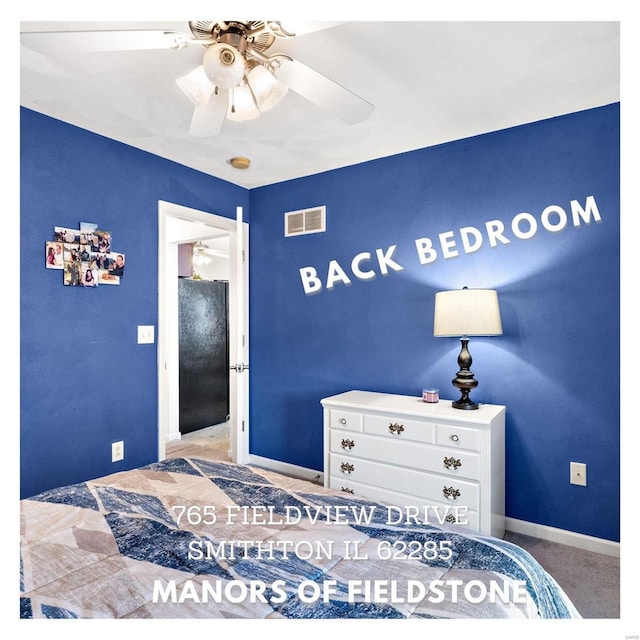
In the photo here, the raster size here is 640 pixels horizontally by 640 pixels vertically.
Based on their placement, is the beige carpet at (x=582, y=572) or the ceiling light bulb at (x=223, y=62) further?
the beige carpet at (x=582, y=572)

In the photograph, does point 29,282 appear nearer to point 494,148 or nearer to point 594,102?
point 494,148

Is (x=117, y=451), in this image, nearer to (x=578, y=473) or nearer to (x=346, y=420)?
(x=346, y=420)

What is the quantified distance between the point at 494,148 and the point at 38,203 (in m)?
2.58

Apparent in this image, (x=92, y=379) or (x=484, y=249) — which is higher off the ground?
(x=484, y=249)

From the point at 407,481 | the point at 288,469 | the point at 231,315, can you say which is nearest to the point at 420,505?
the point at 407,481

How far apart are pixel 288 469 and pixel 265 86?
2.75 metres

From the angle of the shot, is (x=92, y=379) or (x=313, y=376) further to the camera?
(x=313, y=376)

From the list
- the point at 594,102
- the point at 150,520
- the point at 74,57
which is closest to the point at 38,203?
the point at 74,57

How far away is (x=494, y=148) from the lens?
256cm

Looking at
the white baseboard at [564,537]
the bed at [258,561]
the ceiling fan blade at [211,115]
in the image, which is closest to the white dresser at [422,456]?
the white baseboard at [564,537]

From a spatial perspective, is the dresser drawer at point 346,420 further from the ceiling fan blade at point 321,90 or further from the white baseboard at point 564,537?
the ceiling fan blade at point 321,90

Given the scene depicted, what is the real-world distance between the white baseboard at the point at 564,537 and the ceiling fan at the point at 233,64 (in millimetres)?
2340

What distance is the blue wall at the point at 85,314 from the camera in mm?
2311
